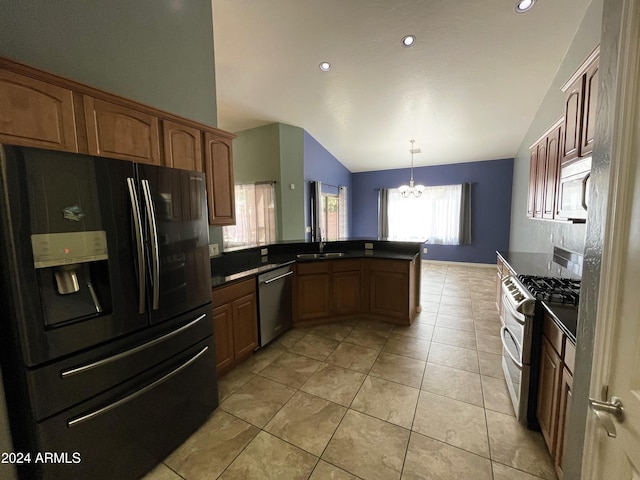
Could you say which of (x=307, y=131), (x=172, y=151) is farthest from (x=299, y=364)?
(x=307, y=131)

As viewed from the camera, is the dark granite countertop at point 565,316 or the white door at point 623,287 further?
the dark granite countertop at point 565,316

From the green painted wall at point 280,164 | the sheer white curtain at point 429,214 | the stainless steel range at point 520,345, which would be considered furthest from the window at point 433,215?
the stainless steel range at point 520,345

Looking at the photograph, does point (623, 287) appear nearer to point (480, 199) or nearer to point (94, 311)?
point (94, 311)

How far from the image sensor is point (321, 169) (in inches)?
A: 231

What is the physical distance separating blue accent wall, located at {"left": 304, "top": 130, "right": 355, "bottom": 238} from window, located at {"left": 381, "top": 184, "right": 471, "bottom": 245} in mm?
1443

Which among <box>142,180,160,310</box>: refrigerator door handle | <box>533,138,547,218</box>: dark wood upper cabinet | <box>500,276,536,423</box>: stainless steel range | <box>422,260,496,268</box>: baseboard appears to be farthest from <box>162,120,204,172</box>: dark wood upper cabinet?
<box>422,260,496,268</box>: baseboard

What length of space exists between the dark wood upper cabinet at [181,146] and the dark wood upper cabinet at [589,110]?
2860 mm

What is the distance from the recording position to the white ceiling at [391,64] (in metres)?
2.41

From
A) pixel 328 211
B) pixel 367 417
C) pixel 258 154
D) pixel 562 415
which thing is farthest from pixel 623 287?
pixel 328 211

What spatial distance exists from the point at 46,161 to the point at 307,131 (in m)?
4.57

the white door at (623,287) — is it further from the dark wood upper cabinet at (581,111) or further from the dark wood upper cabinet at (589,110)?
the dark wood upper cabinet at (589,110)

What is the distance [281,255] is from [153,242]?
7.33ft

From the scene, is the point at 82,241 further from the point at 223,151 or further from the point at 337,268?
the point at 337,268

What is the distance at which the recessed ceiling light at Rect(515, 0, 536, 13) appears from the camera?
86.4 inches
